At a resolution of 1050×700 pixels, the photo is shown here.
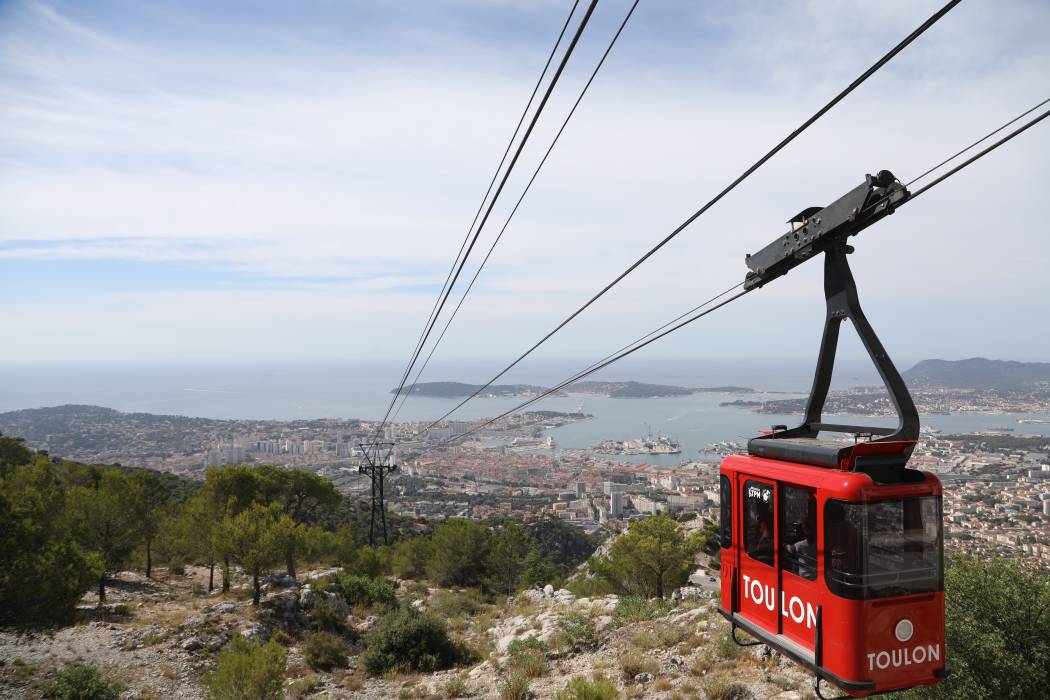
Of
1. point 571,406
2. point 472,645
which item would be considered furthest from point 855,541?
point 571,406

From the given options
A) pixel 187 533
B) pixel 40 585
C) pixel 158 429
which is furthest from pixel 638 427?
pixel 40 585

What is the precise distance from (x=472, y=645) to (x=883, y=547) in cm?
1141

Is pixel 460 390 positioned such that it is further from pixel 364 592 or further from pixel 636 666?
pixel 636 666

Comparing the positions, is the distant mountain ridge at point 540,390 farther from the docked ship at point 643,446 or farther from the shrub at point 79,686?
the shrub at point 79,686

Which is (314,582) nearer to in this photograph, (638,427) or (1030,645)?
(1030,645)

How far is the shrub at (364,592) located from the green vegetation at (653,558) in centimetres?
754

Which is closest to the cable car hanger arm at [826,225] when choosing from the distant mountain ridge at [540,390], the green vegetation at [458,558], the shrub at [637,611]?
the shrub at [637,611]

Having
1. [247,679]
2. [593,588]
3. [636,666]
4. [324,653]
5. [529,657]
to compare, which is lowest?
[593,588]

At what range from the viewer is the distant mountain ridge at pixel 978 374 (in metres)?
53.6

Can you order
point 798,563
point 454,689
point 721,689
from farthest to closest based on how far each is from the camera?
point 454,689 < point 721,689 < point 798,563

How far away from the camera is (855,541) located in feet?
13.6

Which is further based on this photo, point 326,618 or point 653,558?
point 653,558

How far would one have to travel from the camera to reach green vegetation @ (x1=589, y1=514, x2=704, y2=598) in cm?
1686

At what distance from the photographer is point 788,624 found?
4855mm
